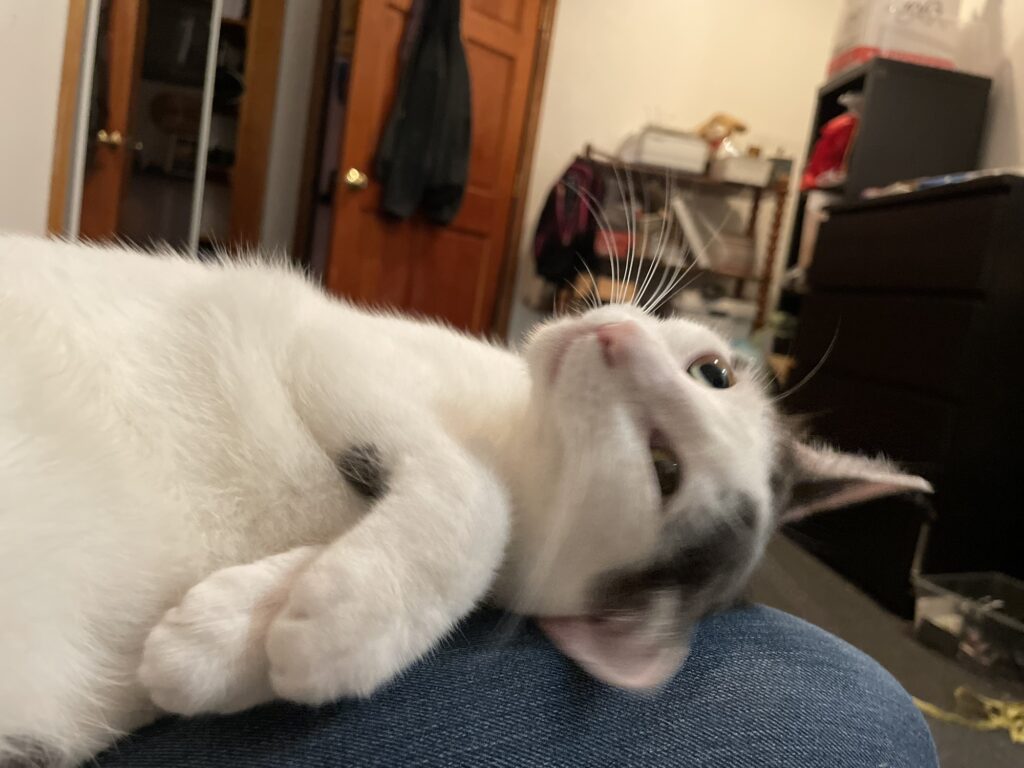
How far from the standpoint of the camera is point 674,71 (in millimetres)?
4426

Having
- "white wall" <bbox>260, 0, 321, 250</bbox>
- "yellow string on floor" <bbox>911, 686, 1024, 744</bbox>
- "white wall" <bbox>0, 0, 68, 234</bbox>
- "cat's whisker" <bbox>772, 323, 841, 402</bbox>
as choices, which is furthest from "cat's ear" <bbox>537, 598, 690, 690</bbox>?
→ "white wall" <bbox>260, 0, 321, 250</bbox>

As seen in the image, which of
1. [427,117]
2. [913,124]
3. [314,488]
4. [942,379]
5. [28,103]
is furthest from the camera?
[427,117]

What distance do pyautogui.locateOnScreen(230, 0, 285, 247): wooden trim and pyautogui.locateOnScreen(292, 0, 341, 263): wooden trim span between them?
0.65 ft

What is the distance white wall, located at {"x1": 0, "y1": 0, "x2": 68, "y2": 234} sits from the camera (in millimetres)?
1710

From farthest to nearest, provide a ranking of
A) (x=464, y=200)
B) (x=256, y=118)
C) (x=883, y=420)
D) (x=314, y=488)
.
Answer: (x=256, y=118) → (x=464, y=200) → (x=883, y=420) → (x=314, y=488)

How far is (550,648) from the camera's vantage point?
0.61 metres

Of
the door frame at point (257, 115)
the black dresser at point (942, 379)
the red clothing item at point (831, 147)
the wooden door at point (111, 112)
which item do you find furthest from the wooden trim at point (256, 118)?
the black dresser at point (942, 379)

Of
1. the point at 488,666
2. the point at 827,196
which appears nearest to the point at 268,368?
the point at 488,666

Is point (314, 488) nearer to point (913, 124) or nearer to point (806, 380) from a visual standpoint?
point (806, 380)

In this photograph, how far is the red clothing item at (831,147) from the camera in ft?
11.0

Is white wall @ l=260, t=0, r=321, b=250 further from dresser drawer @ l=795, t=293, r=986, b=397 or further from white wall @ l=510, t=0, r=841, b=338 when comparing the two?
dresser drawer @ l=795, t=293, r=986, b=397

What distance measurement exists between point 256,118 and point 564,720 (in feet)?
13.6

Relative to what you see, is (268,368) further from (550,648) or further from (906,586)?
(906,586)

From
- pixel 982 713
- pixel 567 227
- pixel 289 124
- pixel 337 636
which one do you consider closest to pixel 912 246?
pixel 982 713
